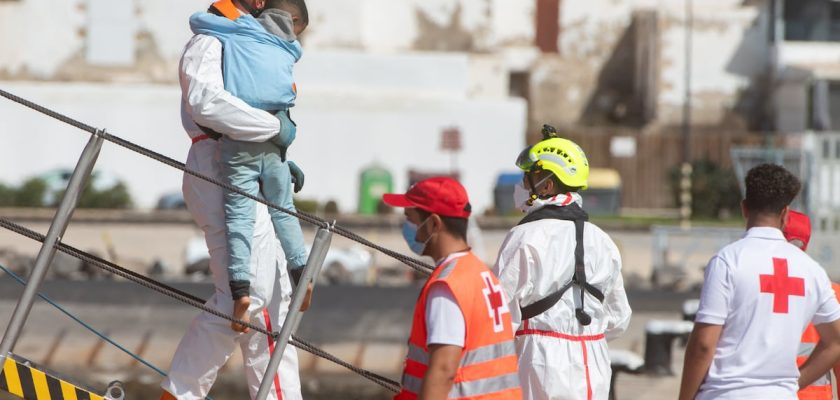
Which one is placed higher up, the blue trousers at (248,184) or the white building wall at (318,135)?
the blue trousers at (248,184)

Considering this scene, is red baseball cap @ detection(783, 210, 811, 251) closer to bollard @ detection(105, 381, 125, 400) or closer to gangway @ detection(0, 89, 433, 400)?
gangway @ detection(0, 89, 433, 400)

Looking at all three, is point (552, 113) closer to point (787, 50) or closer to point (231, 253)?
point (787, 50)

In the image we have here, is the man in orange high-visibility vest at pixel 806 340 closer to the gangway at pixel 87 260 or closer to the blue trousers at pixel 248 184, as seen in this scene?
the gangway at pixel 87 260

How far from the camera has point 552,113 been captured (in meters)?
56.6

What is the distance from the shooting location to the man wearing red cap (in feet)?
17.1

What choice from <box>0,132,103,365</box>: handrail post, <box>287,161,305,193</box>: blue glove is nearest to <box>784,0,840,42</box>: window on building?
<box>287,161,305,193</box>: blue glove

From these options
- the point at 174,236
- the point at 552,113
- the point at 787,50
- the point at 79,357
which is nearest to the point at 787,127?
the point at 787,50

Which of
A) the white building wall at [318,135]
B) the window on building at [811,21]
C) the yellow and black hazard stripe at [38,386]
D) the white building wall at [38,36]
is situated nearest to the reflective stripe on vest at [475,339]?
the yellow and black hazard stripe at [38,386]

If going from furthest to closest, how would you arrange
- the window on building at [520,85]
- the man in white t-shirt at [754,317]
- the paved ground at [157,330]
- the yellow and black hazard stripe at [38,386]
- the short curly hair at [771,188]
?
the window on building at [520,85], the paved ground at [157,330], the yellow and black hazard stripe at [38,386], the short curly hair at [771,188], the man in white t-shirt at [754,317]

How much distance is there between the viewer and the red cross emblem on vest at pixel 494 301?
17.5 feet

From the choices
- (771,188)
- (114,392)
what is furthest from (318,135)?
(771,188)

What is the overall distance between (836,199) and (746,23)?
1205 inches

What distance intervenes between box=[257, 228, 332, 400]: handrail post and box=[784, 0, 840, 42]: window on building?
49153mm

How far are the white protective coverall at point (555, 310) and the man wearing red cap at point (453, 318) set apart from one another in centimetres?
104
